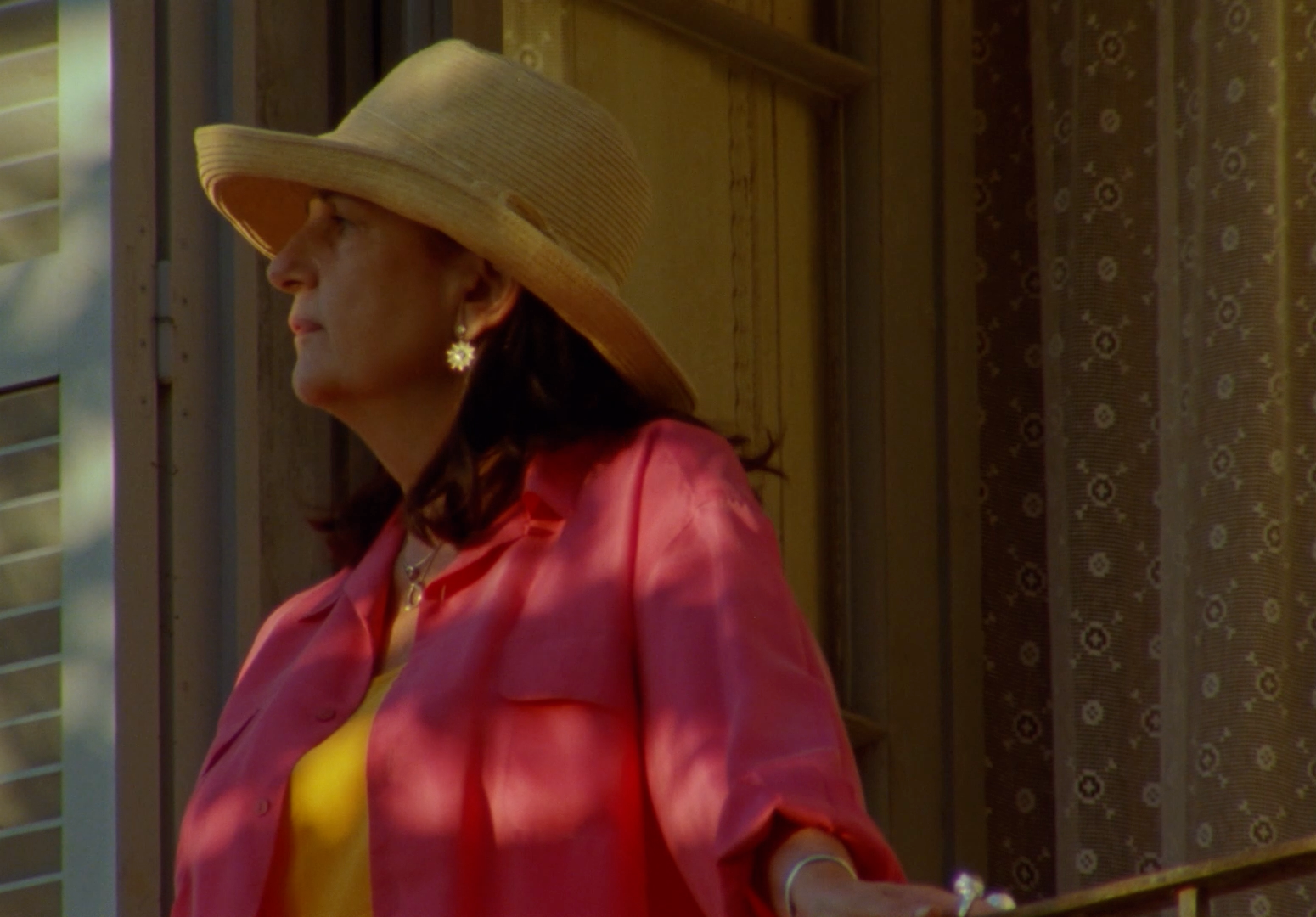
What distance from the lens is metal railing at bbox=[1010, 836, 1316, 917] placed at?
5.57 feet

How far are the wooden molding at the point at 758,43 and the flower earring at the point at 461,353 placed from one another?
1111 mm

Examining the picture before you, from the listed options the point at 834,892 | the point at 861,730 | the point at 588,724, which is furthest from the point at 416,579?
the point at 861,730

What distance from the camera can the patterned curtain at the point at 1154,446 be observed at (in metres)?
3.51

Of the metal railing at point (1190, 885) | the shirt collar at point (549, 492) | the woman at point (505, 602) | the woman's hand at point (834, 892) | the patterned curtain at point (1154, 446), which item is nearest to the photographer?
the metal railing at point (1190, 885)

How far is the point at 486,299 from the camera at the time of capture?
2766 mm

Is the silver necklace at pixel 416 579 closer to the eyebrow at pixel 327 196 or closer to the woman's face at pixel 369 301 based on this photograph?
A: the woman's face at pixel 369 301

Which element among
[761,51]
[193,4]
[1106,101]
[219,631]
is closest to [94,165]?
[193,4]

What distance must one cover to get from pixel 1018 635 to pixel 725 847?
1.87 meters

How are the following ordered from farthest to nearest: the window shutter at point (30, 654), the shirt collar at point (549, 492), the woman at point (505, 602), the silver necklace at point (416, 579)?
the window shutter at point (30, 654)
the silver necklace at point (416, 579)
the shirt collar at point (549, 492)
the woman at point (505, 602)

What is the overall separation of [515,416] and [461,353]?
0.09 meters

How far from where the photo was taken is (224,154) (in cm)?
289

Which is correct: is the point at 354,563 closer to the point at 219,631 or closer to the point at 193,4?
the point at 219,631

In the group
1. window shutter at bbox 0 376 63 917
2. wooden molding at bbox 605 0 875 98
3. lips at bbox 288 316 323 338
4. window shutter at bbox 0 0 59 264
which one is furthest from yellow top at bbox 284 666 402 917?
wooden molding at bbox 605 0 875 98

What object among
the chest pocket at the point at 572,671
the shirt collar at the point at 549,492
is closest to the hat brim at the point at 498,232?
the shirt collar at the point at 549,492
